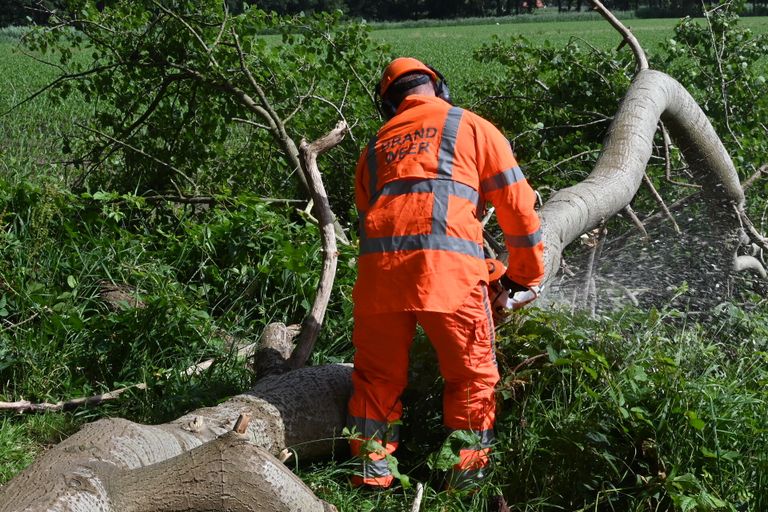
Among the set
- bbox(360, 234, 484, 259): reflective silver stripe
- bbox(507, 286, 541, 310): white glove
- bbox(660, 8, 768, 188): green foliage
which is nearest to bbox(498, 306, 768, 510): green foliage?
bbox(507, 286, 541, 310): white glove

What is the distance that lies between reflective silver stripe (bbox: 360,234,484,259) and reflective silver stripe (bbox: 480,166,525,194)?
24 cm

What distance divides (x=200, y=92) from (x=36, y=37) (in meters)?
1.29

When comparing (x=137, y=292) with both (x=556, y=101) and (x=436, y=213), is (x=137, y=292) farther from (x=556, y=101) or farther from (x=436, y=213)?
(x=556, y=101)

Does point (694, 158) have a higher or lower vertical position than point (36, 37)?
lower

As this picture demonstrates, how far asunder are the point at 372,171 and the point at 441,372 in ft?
2.80

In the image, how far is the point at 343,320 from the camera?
478 cm

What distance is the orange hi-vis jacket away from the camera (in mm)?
3418

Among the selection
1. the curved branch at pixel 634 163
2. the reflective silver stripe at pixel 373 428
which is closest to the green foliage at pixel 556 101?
the curved branch at pixel 634 163

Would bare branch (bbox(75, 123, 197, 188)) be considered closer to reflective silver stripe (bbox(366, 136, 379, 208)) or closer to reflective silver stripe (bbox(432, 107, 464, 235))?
reflective silver stripe (bbox(366, 136, 379, 208))

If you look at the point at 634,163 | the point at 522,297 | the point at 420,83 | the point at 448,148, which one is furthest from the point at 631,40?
the point at 448,148

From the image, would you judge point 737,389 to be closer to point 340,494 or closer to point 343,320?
point 340,494

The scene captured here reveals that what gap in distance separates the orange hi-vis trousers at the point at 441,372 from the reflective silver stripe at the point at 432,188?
0.36 meters

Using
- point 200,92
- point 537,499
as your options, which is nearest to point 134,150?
point 200,92

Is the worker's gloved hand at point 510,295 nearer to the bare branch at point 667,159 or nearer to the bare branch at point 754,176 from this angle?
the bare branch at point 667,159
